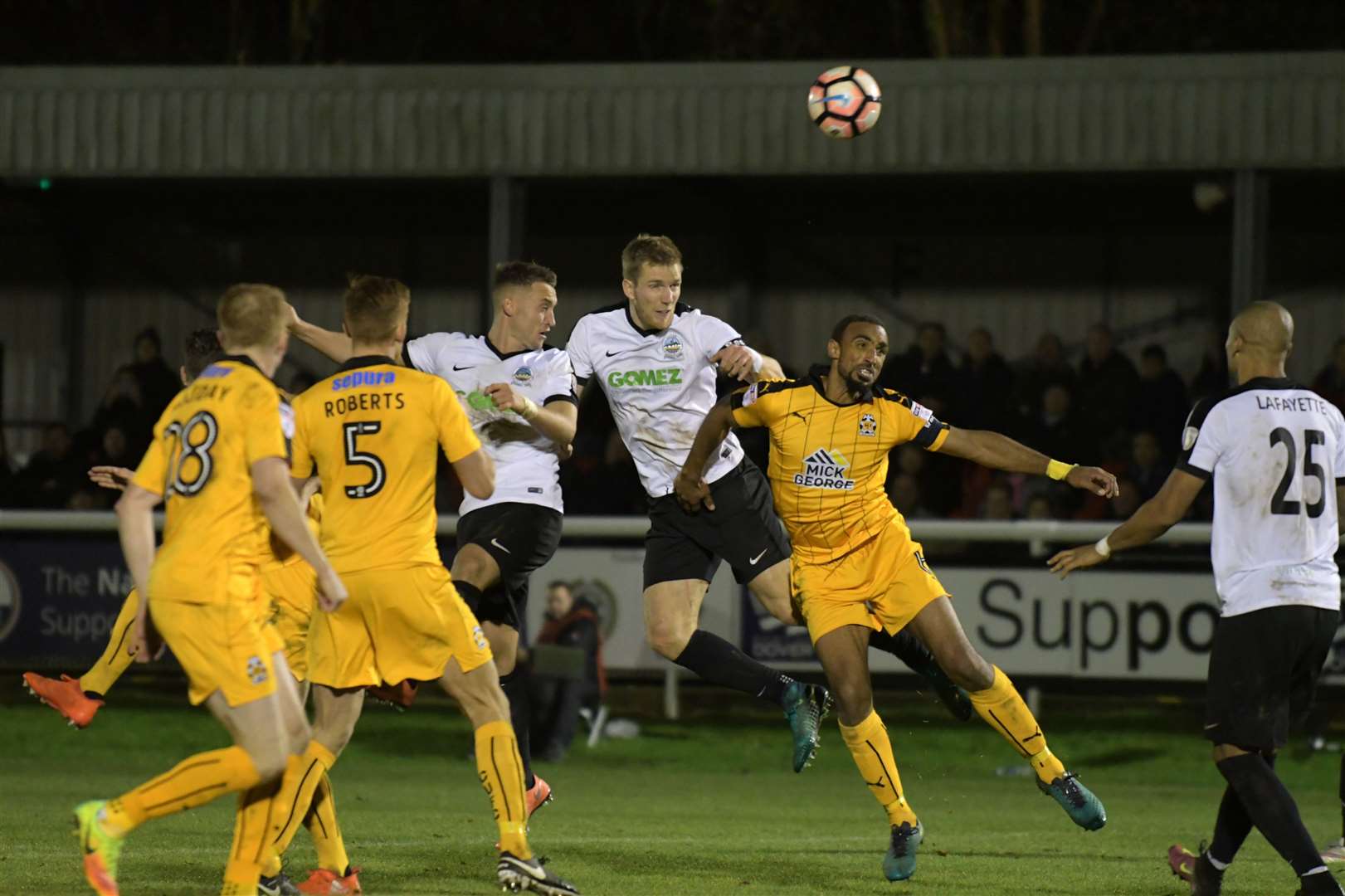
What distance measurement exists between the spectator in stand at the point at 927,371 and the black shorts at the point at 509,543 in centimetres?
822

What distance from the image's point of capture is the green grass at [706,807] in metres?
7.83

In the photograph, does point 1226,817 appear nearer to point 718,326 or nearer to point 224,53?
point 718,326

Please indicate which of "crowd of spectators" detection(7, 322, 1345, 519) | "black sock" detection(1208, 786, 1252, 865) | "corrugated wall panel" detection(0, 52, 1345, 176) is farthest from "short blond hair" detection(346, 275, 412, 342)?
"corrugated wall panel" detection(0, 52, 1345, 176)

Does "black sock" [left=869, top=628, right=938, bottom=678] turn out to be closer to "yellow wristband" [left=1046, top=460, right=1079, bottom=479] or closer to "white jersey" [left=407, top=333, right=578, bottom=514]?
"yellow wristband" [left=1046, top=460, right=1079, bottom=479]

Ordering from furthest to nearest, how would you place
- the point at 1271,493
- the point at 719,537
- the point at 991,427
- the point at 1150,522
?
the point at 991,427 < the point at 719,537 < the point at 1150,522 < the point at 1271,493

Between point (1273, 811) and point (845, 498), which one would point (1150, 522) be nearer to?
point (1273, 811)

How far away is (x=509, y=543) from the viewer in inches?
335

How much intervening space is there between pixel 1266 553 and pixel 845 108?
536 cm

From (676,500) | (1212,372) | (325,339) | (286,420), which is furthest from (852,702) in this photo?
(1212,372)

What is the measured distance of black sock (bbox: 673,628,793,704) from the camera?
8742mm

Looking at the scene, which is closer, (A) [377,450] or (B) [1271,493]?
(A) [377,450]

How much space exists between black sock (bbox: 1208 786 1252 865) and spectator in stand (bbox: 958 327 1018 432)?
9.31 metres

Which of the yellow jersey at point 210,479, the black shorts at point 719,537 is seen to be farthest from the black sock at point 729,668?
the yellow jersey at point 210,479

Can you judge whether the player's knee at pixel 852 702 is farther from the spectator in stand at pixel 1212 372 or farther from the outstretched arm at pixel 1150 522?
the spectator in stand at pixel 1212 372
